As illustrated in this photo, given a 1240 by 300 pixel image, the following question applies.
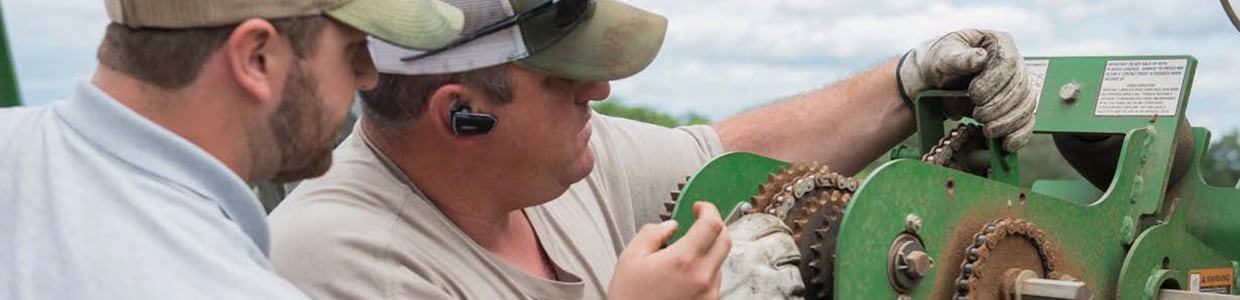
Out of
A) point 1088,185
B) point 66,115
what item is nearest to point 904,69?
point 1088,185

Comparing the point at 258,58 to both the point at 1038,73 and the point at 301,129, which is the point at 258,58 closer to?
the point at 301,129

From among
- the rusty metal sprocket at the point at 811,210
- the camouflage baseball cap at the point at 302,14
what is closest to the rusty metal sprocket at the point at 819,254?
the rusty metal sprocket at the point at 811,210

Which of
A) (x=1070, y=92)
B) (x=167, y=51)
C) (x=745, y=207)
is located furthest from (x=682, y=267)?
(x=1070, y=92)

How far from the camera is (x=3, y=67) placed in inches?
98.3

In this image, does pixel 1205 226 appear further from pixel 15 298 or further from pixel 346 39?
pixel 15 298

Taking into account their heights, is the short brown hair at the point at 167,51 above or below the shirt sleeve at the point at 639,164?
above

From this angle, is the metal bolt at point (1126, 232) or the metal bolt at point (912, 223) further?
the metal bolt at point (1126, 232)

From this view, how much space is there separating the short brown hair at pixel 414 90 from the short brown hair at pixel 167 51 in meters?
0.70

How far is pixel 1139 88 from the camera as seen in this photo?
10.2ft

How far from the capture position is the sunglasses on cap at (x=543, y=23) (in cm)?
237

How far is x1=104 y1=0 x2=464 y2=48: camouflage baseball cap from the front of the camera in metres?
1.66

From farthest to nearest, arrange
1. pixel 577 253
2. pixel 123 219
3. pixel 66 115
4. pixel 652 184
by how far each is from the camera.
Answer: pixel 652 184 < pixel 577 253 < pixel 66 115 < pixel 123 219

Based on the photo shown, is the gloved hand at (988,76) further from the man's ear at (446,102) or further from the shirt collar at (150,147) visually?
the shirt collar at (150,147)

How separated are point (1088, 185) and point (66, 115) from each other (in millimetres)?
2250
